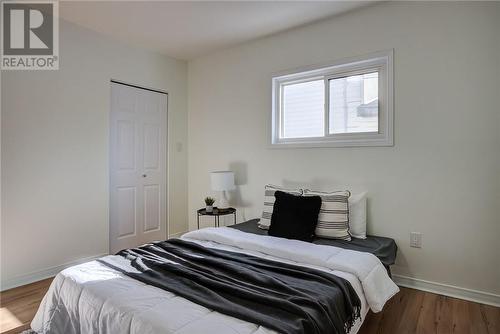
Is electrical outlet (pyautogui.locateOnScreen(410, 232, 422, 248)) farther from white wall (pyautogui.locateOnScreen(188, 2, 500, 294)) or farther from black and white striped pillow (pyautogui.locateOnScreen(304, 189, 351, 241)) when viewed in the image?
black and white striped pillow (pyautogui.locateOnScreen(304, 189, 351, 241))

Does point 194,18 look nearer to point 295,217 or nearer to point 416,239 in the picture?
point 295,217

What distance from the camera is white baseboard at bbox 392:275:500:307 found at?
7.48 feet

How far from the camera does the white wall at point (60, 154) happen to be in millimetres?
2691

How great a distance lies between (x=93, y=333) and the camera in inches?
56.4

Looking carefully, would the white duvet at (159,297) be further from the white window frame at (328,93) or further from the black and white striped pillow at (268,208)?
the white window frame at (328,93)

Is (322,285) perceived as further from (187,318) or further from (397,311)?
(397,311)

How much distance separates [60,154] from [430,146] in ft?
11.3

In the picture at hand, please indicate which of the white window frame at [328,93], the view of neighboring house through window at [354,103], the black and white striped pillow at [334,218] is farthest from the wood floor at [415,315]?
the view of neighboring house through window at [354,103]

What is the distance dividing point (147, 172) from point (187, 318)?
9.27ft

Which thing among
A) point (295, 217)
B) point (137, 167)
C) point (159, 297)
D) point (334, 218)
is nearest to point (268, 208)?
point (295, 217)

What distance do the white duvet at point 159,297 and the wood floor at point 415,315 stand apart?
322 mm

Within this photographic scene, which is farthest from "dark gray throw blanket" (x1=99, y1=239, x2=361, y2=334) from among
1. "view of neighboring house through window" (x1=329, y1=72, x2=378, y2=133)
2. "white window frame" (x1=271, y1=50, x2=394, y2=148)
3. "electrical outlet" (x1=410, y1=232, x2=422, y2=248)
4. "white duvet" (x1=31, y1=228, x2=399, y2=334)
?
"view of neighboring house through window" (x1=329, y1=72, x2=378, y2=133)

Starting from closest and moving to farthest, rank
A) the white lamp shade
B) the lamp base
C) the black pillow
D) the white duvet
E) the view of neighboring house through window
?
1. the white duvet
2. the black pillow
3. the view of neighboring house through window
4. the white lamp shade
5. the lamp base

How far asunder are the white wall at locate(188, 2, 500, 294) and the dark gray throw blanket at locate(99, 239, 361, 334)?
1.30 metres
